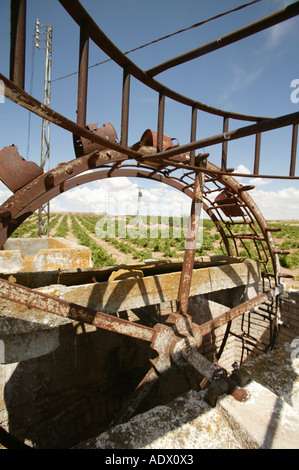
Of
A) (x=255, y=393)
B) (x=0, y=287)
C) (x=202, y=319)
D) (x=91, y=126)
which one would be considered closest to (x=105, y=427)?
(x=202, y=319)

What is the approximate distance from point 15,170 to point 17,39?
985 millimetres

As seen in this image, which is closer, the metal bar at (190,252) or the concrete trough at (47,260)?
the metal bar at (190,252)

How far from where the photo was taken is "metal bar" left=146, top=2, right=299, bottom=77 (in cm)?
166

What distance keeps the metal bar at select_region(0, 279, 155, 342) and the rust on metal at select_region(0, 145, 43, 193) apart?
34.7 inches

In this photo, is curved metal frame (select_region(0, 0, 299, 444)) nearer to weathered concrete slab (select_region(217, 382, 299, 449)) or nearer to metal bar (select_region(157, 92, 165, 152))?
metal bar (select_region(157, 92, 165, 152))

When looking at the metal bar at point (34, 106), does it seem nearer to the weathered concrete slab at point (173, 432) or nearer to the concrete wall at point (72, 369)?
the concrete wall at point (72, 369)

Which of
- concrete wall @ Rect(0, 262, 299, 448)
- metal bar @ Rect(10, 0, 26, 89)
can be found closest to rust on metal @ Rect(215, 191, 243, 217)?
concrete wall @ Rect(0, 262, 299, 448)

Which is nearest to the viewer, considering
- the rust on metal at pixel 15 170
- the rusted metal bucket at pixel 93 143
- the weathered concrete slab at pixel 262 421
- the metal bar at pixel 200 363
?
the weathered concrete slab at pixel 262 421

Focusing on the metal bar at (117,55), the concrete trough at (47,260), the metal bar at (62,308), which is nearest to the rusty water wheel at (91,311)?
the metal bar at (62,308)

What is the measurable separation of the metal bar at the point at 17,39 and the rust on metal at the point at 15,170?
0.74 metres

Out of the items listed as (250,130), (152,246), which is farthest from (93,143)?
(152,246)

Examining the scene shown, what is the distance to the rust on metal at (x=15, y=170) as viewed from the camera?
79.2 inches

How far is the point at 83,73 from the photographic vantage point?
1.87 m

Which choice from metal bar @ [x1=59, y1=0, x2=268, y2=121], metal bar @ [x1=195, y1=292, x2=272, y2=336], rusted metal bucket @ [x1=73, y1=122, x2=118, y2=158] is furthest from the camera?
metal bar @ [x1=195, y1=292, x2=272, y2=336]
